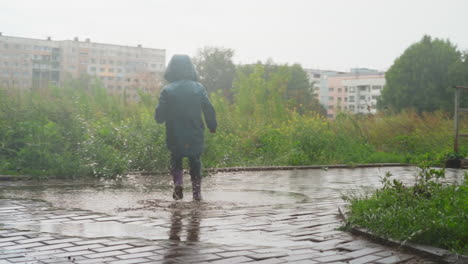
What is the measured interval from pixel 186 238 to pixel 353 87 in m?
145

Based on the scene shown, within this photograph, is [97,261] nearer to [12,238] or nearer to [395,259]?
[12,238]

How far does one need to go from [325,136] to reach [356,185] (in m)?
6.79

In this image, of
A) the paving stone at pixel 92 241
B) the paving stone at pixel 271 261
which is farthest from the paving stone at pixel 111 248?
the paving stone at pixel 271 261

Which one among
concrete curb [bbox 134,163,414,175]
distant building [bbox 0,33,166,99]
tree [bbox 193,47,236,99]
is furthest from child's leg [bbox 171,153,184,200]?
A: distant building [bbox 0,33,166,99]

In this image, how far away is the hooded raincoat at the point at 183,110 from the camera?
775 centimetres

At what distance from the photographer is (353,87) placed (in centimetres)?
14675

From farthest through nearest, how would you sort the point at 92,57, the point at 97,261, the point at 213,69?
1. the point at 92,57
2. the point at 213,69
3. the point at 97,261

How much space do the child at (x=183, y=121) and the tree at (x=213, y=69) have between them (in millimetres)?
55164

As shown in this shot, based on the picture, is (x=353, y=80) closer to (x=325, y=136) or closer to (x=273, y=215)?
(x=325, y=136)

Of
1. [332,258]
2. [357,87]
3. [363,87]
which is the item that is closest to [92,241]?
[332,258]

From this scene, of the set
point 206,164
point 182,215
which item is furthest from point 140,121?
point 182,215

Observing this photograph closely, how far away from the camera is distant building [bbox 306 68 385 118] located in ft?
459

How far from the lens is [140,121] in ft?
46.1

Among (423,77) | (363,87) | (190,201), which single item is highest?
(363,87)
